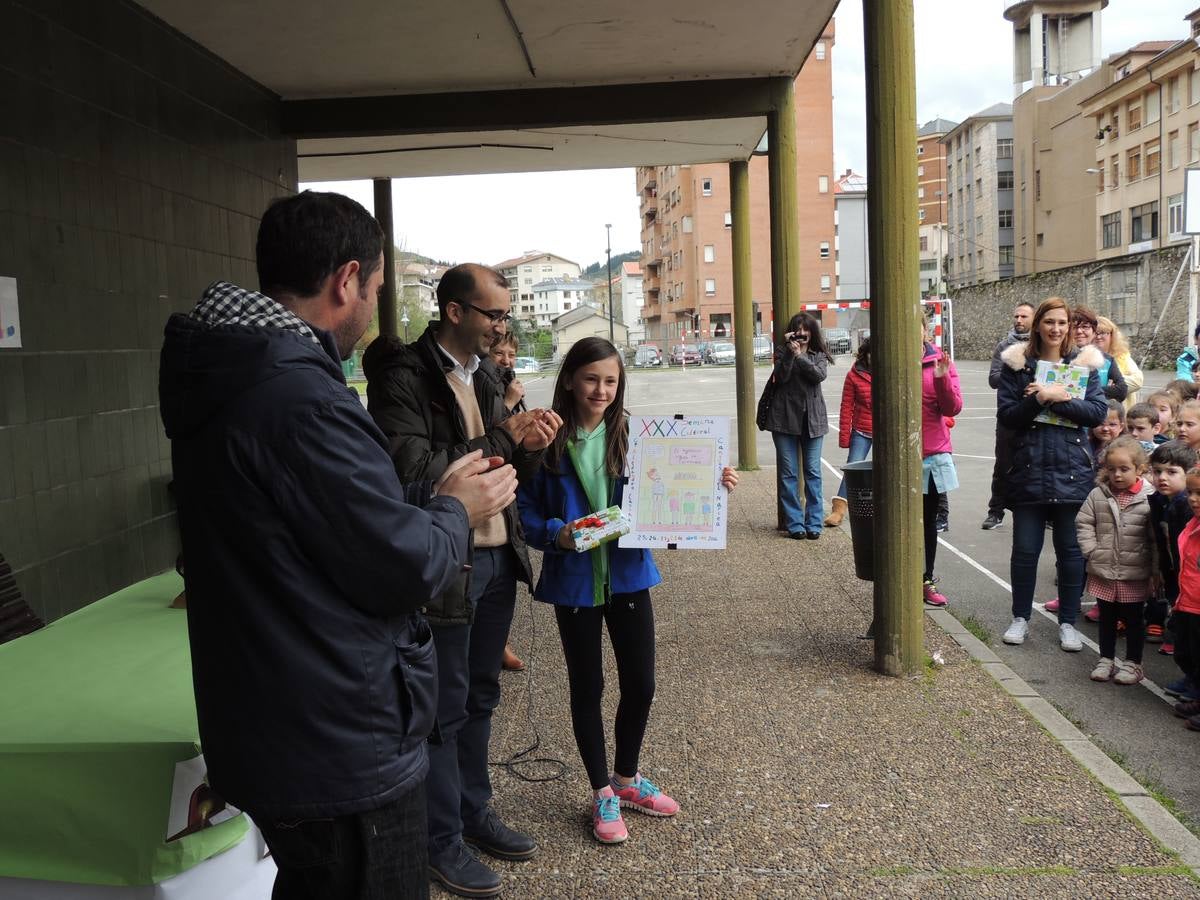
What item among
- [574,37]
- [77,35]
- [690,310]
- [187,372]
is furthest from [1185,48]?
[187,372]

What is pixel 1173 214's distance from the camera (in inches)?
2169

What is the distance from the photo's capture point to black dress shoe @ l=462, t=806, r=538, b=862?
383 cm

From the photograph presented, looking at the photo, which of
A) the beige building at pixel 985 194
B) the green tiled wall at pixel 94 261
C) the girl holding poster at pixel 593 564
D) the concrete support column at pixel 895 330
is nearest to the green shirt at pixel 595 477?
the girl holding poster at pixel 593 564

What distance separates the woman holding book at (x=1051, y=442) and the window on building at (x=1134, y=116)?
203ft

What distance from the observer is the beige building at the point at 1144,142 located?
5328cm

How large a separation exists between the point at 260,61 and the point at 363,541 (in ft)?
25.7

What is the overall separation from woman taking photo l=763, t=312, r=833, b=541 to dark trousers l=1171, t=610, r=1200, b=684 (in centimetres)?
451

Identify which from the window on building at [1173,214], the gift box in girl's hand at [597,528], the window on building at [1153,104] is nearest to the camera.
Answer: the gift box in girl's hand at [597,528]

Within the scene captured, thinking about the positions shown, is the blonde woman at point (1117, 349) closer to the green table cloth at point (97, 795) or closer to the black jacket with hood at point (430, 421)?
the black jacket with hood at point (430, 421)

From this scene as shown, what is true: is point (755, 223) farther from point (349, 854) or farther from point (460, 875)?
point (349, 854)

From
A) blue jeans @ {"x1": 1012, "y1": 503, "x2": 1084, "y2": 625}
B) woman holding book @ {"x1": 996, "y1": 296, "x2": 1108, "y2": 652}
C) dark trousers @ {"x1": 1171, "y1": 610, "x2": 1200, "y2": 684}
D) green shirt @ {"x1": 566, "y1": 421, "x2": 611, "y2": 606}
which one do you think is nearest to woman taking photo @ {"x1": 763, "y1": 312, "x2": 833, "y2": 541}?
woman holding book @ {"x1": 996, "y1": 296, "x2": 1108, "y2": 652}

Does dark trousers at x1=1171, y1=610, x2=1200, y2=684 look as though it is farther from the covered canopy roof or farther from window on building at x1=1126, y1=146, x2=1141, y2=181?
window on building at x1=1126, y1=146, x2=1141, y2=181

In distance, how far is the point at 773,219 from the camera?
10.7 meters

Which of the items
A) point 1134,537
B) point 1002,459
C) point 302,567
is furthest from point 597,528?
point 1002,459
